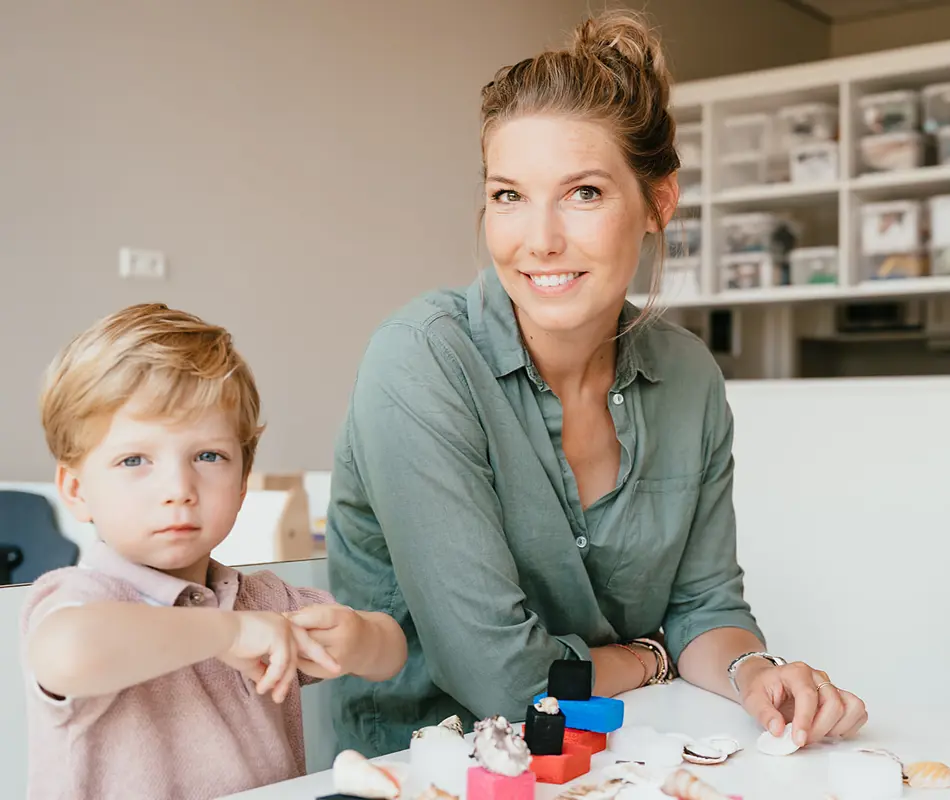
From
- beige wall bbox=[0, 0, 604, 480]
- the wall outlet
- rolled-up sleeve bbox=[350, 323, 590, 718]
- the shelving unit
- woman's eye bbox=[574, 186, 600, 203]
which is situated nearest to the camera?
rolled-up sleeve bbox=[350, 323, 590, 718]

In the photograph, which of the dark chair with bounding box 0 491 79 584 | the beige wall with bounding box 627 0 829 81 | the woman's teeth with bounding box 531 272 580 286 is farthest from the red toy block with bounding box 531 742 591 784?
the beige wall with bounding box 627 0 829 81

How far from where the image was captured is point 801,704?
0.96 meters

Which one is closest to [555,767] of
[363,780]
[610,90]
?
[363,780]

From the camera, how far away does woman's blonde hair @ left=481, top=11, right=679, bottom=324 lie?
3.94ft

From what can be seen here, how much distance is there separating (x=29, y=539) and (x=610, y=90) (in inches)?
70.4

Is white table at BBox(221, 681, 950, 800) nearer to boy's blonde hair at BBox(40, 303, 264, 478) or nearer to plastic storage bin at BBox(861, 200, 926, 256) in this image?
boy's blonde hair at BBox(40, 303, 264, 478)

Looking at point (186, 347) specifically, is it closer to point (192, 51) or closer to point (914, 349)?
point (192, 51)

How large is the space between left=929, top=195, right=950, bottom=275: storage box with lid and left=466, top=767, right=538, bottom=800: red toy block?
3.70 metres

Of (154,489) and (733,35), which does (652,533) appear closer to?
(154,489)

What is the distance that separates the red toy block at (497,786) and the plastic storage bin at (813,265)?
380 cm

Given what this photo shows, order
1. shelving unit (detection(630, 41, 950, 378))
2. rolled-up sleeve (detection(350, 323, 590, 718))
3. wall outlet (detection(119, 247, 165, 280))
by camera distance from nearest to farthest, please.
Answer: rolled-up sleeve (detection(350, 323, 590, 718))
wall outlet (detection(119, 247, 165, 280))
shelving unit (detection(630, 41, 950, 378))

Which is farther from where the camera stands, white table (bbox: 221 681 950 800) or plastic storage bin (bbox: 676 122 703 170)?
plastic storage bin (bbox: 676 122 703 170)

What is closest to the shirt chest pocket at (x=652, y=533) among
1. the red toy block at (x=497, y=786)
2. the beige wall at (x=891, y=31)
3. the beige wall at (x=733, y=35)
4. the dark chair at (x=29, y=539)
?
the red toy block at (x=497, y=786)

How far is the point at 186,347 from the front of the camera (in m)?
0.86
